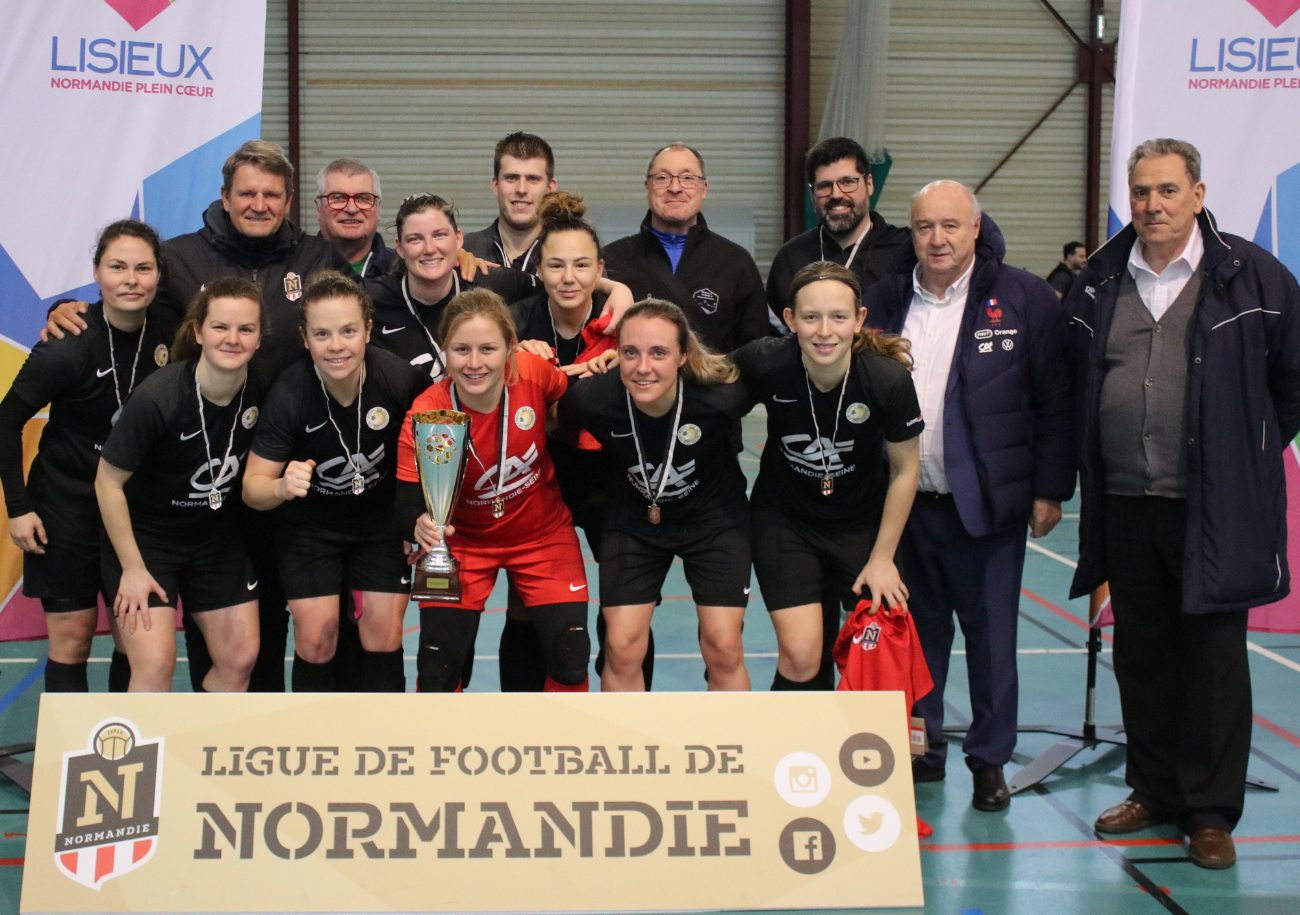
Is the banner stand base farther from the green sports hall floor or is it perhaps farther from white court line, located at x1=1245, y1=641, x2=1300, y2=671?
white court line, located at x1=1245, y1=641, x2=1300, y2=671

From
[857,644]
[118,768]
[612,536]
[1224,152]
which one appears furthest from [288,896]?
[1224,152]

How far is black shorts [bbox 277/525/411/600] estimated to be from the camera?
3.74 metres

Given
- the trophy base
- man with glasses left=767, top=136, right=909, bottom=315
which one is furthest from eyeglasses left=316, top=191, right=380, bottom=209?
the trophy base

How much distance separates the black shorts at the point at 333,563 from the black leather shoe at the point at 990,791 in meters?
1.99

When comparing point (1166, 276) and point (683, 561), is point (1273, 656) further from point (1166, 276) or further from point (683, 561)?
point (683, 561)

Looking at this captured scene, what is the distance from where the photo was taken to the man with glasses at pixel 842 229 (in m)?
4.32

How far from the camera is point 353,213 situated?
4324 mm

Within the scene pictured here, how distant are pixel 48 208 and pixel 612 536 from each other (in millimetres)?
2396

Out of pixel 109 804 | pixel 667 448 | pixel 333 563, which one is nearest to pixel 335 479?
pixel 333 563

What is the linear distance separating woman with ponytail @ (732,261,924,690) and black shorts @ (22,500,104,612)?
7.18 ft

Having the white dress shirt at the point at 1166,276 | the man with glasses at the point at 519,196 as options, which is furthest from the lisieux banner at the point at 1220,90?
the man with glasses at the point at 519,196

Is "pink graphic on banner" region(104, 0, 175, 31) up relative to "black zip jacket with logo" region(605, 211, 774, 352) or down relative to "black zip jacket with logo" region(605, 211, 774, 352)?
up

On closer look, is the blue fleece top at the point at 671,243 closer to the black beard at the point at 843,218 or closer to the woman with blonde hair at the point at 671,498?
the black beard at the point at 843,218

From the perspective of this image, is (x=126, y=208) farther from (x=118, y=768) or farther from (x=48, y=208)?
(x=118, y=768)
